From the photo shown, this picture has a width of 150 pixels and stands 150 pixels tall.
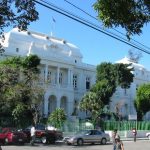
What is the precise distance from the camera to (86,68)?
8206cm

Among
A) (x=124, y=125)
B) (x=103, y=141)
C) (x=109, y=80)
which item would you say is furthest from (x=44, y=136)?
(x=109, y=80)

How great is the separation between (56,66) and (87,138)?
118 feet

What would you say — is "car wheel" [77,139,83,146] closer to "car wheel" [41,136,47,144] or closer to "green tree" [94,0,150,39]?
"car wheel" [41,136,47,144]

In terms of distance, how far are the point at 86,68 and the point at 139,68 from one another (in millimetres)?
14893

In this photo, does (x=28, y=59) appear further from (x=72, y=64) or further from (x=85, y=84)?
(x=85, y=84)

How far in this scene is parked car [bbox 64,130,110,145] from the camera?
38281 millimetres

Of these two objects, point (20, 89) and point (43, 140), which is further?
point (20, 89)

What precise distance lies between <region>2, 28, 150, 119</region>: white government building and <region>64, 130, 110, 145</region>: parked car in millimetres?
26831

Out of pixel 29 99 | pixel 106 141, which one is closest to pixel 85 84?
pixel 29 99

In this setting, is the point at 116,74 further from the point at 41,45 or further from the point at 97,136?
the point at 97,136

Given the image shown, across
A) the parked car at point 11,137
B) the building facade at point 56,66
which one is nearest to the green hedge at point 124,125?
the building facade at point 56,66

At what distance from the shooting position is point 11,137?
119 feet

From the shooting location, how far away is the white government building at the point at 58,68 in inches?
2731

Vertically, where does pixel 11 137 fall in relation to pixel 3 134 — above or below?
below
